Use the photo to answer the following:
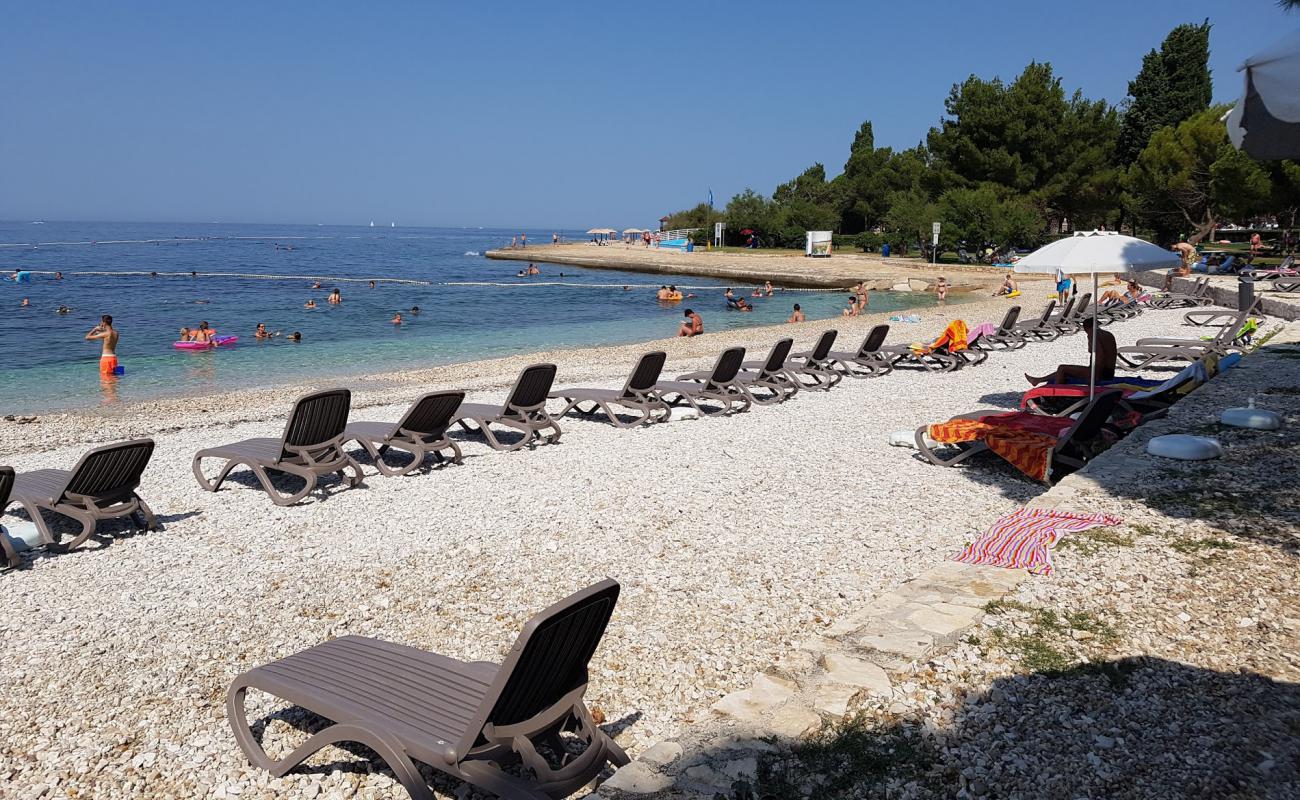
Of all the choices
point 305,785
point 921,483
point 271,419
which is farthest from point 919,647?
point 271,419

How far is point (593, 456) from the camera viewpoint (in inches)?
326

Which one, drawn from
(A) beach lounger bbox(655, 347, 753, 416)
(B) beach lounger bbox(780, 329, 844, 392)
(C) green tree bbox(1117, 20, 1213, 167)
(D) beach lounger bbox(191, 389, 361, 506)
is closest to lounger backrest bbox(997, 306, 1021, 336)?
(B) beach lounger bbox(780, 329, 844, 392)

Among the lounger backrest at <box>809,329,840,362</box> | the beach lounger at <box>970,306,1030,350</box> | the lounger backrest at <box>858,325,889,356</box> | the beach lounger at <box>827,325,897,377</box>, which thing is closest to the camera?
the lounger backrest at <box>809,329,840,362</box>

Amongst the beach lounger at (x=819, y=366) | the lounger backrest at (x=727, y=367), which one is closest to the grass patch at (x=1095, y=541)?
the lounger backrest at (x=727, y=367)

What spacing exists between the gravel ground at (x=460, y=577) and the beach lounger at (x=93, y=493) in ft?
0.63

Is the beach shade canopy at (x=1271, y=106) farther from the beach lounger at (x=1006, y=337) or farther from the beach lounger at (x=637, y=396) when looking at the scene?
the beach lounger at (x=1006, y=337)

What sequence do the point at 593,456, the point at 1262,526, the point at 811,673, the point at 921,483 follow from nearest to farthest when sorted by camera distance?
the point at 811,673 → the point at 1262,526 → the point at 921,483 → the point at 593,456

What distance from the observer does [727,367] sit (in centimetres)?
1066

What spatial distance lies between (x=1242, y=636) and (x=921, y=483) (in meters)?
3.46

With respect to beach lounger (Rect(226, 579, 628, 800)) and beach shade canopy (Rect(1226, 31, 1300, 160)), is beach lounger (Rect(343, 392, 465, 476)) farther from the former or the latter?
beach shade canopy (Rect(1226, 31, 1300, 160))

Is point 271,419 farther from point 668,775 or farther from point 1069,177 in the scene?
point 1069,177

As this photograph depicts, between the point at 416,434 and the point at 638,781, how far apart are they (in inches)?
220

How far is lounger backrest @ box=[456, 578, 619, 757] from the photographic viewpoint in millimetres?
2639

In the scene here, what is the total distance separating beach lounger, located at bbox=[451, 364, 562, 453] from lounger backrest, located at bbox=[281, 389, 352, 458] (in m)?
1.41
